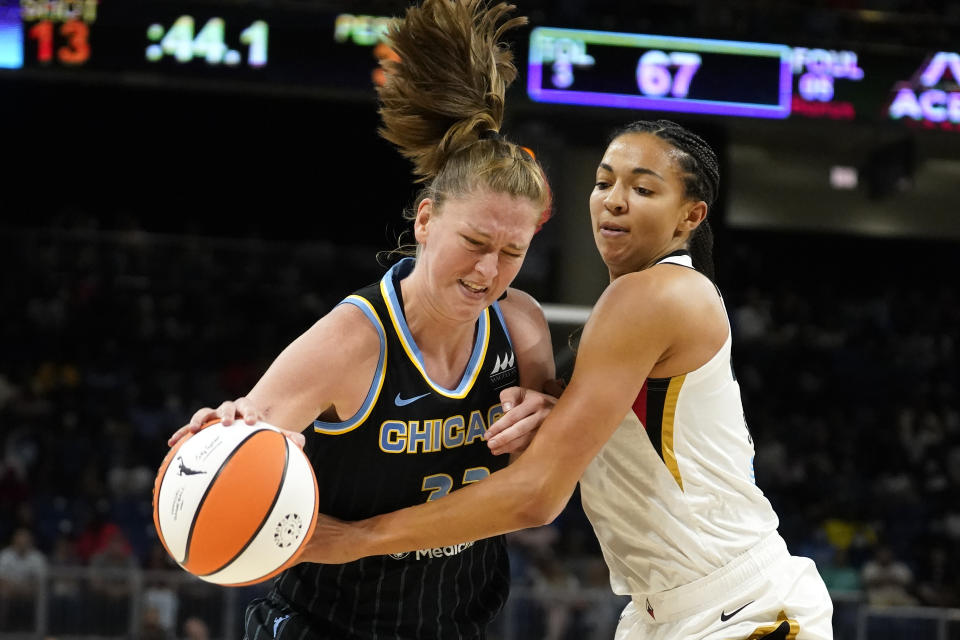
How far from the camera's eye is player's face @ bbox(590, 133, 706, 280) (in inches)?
115

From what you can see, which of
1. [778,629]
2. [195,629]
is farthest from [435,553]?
[195,629]

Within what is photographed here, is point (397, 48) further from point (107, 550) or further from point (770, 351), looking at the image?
point (770, 351)

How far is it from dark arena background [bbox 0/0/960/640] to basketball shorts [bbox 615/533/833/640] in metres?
0.74

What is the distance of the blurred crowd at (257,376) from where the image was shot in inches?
378

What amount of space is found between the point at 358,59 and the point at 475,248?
4.94 meters

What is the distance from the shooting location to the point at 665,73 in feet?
24.3

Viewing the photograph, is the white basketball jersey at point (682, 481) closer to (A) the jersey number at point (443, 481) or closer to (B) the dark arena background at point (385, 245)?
(A) the jersey number at point (443, 481)

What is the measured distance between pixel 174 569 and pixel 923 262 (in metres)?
10.7

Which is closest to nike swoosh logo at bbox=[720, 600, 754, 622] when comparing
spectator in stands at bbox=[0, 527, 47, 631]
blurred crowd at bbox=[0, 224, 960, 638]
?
spectator in stands at bbox=[0, 527, 47, 631]

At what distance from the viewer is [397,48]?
3.16m

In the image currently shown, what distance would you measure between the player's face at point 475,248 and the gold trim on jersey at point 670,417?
1.54 feet

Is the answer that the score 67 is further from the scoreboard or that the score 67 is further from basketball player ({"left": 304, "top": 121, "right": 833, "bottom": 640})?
basketball player ({"left": 304, "top": 121, "right": 833, "bottom": 640})

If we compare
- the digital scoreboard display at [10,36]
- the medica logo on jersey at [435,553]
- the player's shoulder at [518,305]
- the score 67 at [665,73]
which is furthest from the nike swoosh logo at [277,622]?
the digital scoreboard display at [10,36]

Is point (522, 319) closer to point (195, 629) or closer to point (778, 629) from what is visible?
point (778, 629)
